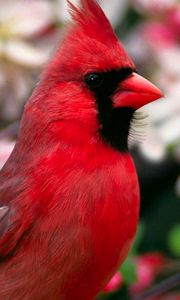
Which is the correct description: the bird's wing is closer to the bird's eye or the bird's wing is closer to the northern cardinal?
the northern cardinal

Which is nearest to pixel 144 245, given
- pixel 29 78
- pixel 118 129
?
pixel 29 78

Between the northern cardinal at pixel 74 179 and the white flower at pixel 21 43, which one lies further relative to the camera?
the white flower at pixel 21 43

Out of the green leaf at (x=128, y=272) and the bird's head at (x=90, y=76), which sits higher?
the bird's head at (x=90, y=76)

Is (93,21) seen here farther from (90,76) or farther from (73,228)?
(73,228)

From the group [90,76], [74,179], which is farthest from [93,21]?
[74,179]

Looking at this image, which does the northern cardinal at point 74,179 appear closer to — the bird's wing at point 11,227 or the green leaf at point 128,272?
the bird's wing at point 11,227

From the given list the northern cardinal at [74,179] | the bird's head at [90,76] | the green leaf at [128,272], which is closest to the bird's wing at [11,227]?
the northern cardinal at [74,179]

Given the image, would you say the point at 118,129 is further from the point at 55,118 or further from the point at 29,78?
the point at 29,78

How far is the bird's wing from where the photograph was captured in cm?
202

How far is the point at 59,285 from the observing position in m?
1.99

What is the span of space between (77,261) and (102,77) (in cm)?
35

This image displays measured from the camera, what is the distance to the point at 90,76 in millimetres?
2039

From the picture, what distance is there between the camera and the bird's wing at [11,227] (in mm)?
2016

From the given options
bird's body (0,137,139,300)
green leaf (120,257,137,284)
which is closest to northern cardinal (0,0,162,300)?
bird's body (0,137,139,300)
